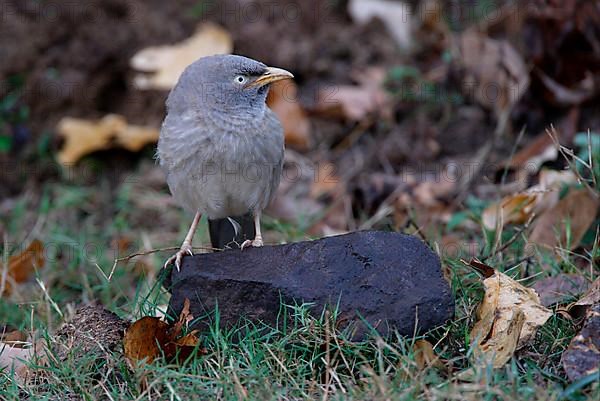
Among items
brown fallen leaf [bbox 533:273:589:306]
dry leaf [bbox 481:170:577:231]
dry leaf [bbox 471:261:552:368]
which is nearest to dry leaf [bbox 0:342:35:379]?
Answer: dry leaf [bbox 471:261:552:368]

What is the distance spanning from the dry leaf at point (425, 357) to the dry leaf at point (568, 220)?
1.27 meters

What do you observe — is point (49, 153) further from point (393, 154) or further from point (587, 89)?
point (587, 89)

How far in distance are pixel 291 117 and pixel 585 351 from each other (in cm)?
350

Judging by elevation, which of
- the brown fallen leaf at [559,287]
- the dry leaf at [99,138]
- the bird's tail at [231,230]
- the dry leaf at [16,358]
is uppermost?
the brown fallen leaf at [559,287]

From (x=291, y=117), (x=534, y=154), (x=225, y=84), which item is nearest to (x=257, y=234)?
(x=225, y=84)

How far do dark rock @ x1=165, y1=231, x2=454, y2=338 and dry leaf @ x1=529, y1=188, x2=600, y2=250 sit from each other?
3.41ft

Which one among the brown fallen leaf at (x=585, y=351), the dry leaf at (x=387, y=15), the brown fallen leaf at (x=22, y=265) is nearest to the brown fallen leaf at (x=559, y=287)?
the brown fallen leaf at (x=585, y=351)

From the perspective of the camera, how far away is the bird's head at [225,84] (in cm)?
381

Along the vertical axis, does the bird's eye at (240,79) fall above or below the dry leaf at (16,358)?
above

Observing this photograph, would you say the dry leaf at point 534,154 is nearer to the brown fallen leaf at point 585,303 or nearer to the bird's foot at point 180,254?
the brown fallen leaf at point 585,303

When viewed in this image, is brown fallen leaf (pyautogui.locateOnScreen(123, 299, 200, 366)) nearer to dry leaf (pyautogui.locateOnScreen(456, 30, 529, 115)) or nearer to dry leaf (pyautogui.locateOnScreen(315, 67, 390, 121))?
dry leaf (pyautogui.locateOnScreen(456, 30, 529, 115))

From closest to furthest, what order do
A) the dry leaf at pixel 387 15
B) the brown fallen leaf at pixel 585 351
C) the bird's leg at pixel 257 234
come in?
the brown fallen leaf at pixel 585 351 → the bird's leg at pixel 257 234 → the dry leaf at pixel 387 15

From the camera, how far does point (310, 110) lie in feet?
20.4

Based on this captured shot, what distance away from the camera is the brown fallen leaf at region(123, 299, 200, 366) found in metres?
3.16
